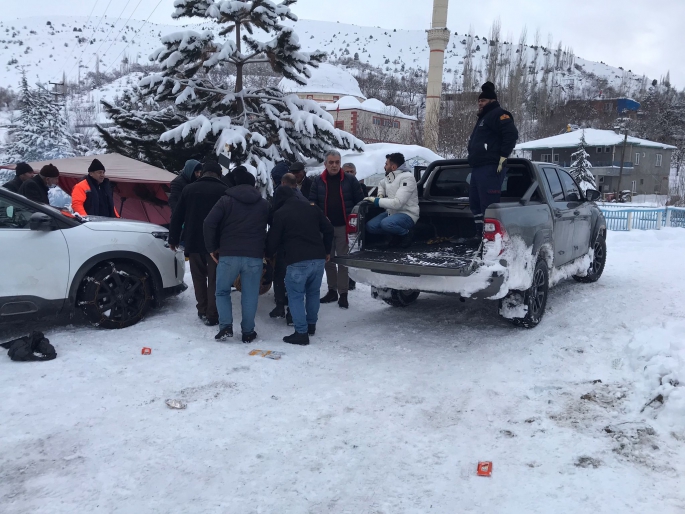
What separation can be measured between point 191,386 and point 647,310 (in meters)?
5.22

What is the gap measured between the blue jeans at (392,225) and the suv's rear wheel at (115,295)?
107 inches

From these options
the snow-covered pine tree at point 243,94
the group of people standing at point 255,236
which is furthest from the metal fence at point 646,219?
the group of people standing at point 255,236

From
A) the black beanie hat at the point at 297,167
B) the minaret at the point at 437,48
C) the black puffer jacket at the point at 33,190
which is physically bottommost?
the black puffer jacket at the point at 33,190

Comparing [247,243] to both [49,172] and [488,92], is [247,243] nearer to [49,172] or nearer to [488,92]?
[488,92]

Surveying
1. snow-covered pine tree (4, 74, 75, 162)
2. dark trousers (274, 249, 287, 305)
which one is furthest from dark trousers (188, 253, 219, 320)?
snow-covered pine tree (4, 74, 75, 162)

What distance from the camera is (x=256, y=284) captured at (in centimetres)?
551

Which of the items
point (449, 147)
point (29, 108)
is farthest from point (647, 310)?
point (29, 108)

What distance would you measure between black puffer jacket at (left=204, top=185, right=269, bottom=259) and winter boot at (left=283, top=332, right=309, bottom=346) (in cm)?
92

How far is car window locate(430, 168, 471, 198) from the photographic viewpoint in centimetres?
700

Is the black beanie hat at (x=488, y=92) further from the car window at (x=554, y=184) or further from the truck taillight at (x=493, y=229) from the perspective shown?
the truck taillight at (x=493, y=229)

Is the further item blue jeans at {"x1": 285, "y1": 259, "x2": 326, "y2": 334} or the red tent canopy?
the red tent canopy

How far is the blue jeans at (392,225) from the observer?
6.21 metres

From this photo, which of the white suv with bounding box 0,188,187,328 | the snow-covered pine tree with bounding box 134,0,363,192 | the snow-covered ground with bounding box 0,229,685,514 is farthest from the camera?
the snow-covered pine tree with bounding box 134,0,363,192

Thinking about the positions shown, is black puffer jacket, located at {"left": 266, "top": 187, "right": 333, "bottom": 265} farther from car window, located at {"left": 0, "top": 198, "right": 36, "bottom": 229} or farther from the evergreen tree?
the evergreen tree
